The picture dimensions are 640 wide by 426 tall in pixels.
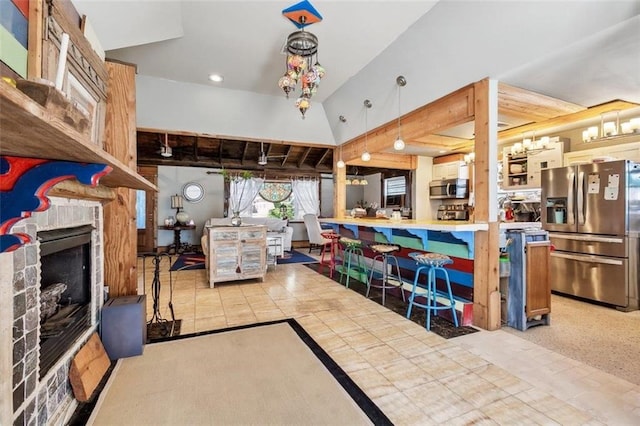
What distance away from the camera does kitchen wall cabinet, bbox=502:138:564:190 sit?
15.7ft

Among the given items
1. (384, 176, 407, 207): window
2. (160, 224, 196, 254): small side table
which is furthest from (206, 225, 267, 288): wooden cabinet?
(384, 176, 407, 207): window

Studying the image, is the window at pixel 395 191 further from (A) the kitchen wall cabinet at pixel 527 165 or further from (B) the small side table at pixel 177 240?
(B) the small side table at pixel 177 240

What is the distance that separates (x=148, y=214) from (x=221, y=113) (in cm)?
427

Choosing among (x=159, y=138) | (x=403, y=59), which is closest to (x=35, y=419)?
(x=403, y=59)

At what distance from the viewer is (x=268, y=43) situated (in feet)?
11.5

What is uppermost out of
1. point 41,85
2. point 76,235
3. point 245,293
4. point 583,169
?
point 583,169

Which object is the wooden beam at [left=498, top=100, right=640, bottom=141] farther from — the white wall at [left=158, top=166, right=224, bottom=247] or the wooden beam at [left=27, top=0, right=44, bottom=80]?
the white wall at [left=158, top=166, right=224, bottom=247]

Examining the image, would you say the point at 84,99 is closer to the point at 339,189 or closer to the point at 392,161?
the point at 339,189

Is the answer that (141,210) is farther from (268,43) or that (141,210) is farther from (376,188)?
(376,188)

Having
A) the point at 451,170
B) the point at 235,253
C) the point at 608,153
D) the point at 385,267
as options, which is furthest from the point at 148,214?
the point at 608,153

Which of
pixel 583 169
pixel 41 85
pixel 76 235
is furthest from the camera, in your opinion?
pixel 583 169

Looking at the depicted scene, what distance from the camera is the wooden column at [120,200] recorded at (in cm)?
247

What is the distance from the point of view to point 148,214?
7.62m

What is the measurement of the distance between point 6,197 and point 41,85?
33 cm
